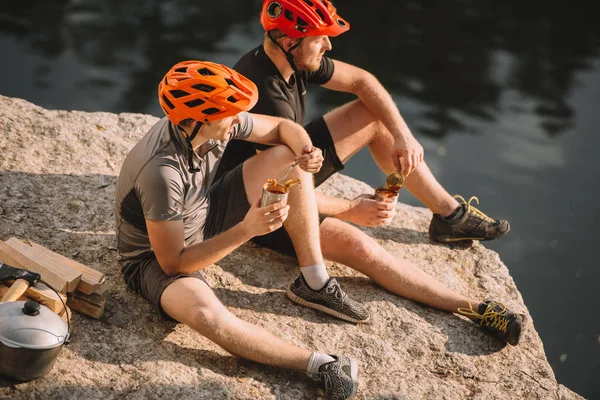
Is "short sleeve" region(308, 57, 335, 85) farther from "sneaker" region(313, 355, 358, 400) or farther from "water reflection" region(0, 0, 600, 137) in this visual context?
"water reflection" region(0, 0, 600, 137)

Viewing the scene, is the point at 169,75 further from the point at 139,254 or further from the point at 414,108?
the point at 414,108

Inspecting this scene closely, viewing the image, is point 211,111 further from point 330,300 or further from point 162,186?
point 330,300

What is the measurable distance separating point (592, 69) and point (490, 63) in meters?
1.80

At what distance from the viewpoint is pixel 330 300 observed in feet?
13.7

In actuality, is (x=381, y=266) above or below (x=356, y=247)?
below

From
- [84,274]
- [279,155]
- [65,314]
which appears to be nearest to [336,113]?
[279,155]

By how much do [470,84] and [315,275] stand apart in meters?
8.60

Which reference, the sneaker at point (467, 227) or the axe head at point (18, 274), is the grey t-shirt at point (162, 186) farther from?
the sneaker at point (467, 227)

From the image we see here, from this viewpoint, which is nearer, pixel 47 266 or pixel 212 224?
pixel 47 266

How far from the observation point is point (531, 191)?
9430 millimetres

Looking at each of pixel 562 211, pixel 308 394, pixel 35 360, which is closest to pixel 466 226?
pixel 308 394

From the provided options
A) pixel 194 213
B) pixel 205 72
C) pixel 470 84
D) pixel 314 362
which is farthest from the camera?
pixel 470 84

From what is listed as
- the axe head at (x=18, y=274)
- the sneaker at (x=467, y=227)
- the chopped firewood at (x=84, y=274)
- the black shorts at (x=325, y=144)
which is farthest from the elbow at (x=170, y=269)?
the sneaker at (x=467, y=227)

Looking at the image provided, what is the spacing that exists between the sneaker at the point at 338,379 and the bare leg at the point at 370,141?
5.11ft
